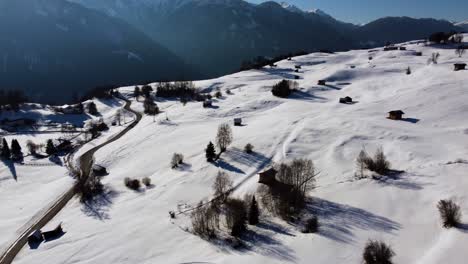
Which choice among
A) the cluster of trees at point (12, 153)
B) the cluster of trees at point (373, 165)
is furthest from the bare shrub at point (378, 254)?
the cluster of trees at point (12, 153)

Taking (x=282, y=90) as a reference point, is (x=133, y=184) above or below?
below

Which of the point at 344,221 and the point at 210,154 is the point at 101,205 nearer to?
the point at 210,154

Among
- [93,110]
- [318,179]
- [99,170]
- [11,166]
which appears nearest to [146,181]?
[99,170]

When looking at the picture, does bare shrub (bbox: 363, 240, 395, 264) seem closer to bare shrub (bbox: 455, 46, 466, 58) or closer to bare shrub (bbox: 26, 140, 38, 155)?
bare shrub (bbox: 26, 140, 38, 155)

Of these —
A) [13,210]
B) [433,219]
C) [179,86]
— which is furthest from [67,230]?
[179,86]

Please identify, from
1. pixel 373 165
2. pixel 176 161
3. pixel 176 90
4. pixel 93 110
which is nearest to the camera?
pixel 373 165

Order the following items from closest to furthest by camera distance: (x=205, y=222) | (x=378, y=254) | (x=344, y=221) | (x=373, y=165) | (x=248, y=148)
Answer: (x=378, y=254) < (x=344, y=221) < (x=205, y=222) < (x=373, y=165) < (x=248, y=148)

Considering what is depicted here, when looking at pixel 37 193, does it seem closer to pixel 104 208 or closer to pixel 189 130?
pixel 104 208
